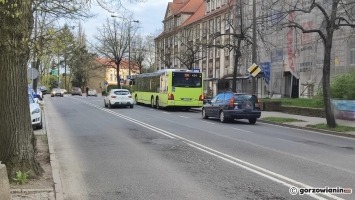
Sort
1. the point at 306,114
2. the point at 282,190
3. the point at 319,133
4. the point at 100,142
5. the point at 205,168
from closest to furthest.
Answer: the point at 282,190 < the point at 205,168 < the point at 100,142 < the point at 319,133 < the point at 306,114

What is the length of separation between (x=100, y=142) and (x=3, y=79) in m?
6.19

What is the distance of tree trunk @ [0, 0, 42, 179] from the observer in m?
7.84

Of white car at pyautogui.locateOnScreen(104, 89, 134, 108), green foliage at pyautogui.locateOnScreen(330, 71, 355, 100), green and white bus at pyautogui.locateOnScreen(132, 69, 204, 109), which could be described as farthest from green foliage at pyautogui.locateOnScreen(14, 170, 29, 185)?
white car at pyautogui.locateOnScreen(104, 89, 134, 108)

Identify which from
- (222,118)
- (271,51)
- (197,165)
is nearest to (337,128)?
(222,118)

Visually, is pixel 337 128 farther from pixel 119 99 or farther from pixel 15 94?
pixel 119 99

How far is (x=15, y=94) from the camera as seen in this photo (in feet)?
26.9

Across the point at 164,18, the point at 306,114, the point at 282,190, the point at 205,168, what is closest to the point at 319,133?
the point at 306,114

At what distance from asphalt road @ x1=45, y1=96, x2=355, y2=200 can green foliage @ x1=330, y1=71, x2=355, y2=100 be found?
33.0 feet

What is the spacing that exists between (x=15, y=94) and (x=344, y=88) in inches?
868

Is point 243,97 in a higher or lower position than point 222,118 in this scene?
higher

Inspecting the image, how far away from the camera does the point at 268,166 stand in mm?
9953

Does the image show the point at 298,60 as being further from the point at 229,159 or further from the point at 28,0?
the point at 28,0

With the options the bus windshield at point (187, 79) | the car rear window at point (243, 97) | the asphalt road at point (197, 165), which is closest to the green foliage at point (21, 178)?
the asphalt road at point (197, 165)

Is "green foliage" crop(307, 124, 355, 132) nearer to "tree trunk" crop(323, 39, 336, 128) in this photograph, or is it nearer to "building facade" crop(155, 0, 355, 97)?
"tree trunk" crop(323, 39, 336, 128)
